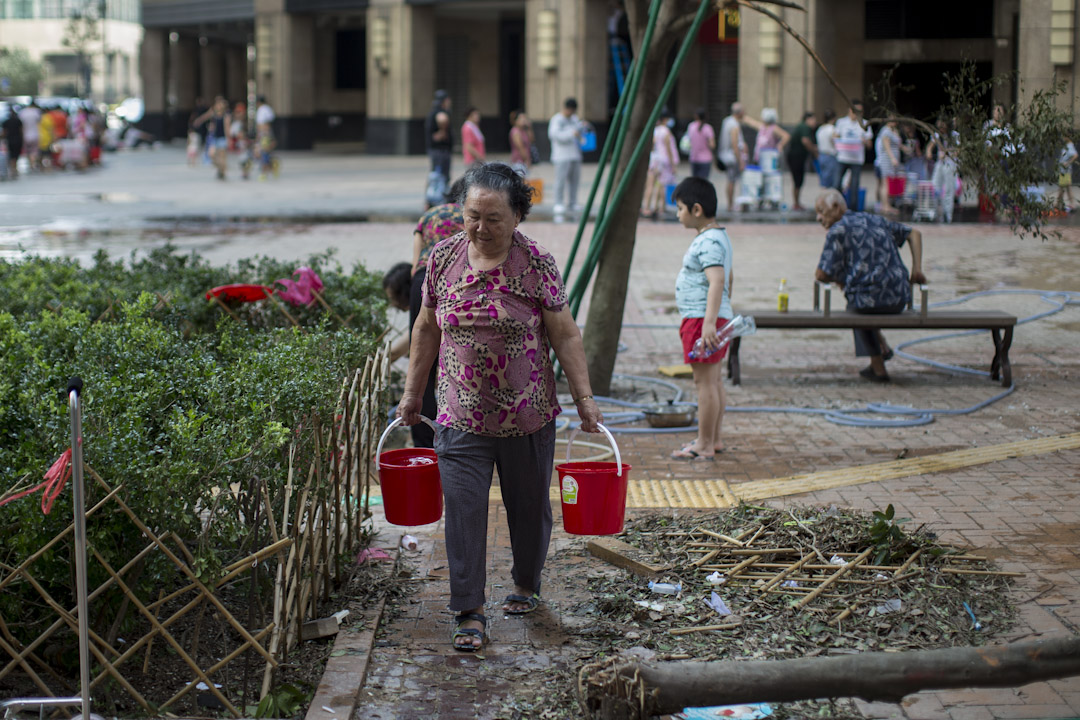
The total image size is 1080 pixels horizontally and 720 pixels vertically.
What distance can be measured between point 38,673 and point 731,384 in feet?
19.1

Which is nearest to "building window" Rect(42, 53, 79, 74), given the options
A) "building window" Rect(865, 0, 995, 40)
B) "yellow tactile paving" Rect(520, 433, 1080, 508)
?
"building window" Rect(865, 0, 995, 40)

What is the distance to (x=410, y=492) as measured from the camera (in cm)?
456

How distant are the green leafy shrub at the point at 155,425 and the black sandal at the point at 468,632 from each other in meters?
0.79

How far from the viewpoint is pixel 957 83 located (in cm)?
A: 732

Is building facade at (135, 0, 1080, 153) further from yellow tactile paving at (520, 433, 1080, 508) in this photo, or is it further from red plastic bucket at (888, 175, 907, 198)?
yellow tactile paving at (520, 433, 1080, 508)

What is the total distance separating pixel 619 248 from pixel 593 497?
161 inches

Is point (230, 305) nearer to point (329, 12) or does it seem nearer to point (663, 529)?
point (663, 529)

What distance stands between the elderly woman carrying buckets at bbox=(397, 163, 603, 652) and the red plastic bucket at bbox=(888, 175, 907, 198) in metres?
17.8

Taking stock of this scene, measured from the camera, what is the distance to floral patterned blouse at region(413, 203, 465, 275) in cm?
644

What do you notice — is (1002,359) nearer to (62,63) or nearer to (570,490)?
(570,490)

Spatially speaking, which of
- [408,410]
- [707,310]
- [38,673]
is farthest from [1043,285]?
[38,673]

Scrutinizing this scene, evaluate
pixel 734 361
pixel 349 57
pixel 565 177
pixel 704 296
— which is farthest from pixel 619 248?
pixel 349 57

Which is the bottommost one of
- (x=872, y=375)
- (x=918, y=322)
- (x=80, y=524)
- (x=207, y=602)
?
(x=207, y=602)

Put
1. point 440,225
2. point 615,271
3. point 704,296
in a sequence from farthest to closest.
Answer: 1. point 615,271
2. point 704,296
3. point 440,225
